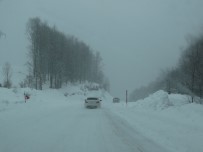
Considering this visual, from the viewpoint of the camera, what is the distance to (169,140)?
43.8 ft

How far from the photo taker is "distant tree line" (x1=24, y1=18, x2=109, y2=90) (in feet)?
215

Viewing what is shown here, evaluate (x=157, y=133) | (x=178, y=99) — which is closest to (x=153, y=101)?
(x=178, y=99)

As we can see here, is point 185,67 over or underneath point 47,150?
Result: over

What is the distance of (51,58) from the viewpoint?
2881 inches

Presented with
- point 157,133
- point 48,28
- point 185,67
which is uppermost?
point 48,28

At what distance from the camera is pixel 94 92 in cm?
9550

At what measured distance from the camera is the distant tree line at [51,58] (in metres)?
65.4

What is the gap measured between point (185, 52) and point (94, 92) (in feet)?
201

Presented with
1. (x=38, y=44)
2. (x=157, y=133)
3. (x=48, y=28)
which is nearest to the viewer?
(x=157, y=133)

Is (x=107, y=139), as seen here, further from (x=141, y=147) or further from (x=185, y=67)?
(x=185, y=67)

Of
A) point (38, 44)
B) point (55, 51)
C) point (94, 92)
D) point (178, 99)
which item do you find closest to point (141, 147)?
point (178, 99)

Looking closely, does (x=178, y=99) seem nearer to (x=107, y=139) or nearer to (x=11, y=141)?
(x=107, y=139)

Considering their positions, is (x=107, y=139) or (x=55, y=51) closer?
(x=107, y=139)

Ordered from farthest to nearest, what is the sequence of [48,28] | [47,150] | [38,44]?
[48,28] → [38,44] → [47,150]
